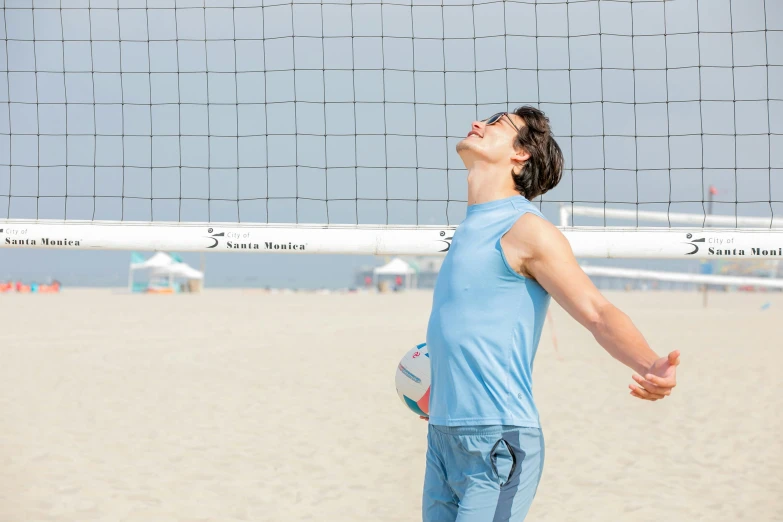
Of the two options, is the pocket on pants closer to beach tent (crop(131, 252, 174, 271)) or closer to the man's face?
the man's face

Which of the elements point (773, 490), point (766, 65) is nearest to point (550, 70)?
point (766, 65)

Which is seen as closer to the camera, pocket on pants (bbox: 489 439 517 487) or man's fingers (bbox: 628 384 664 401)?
man's fingers (bbox: 628 384 664 401)

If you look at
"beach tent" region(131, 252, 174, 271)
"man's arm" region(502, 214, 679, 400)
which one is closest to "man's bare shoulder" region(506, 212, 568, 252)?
"man's arm" region(502, 214, 679, 400)

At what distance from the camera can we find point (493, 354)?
1.67 m

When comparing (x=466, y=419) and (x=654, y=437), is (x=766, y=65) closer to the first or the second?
(x=654, y=437)

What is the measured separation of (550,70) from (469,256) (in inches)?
118

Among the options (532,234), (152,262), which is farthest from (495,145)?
(152,262)

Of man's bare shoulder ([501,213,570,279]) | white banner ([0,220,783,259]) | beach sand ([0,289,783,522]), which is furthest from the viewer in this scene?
beach sand ([0,289,783,522])

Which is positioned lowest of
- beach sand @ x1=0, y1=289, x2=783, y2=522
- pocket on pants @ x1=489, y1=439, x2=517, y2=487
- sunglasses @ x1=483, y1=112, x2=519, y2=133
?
beach sand @ x1=0, y1=289, x2=783, y2=522

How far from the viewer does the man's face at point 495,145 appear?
71.0 inches

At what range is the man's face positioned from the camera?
5.92ft

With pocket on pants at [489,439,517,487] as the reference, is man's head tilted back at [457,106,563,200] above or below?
above

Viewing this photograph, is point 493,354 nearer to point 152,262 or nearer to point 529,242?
point 529,242

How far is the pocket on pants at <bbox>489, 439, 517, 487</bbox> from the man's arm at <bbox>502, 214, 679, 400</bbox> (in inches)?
10.9
